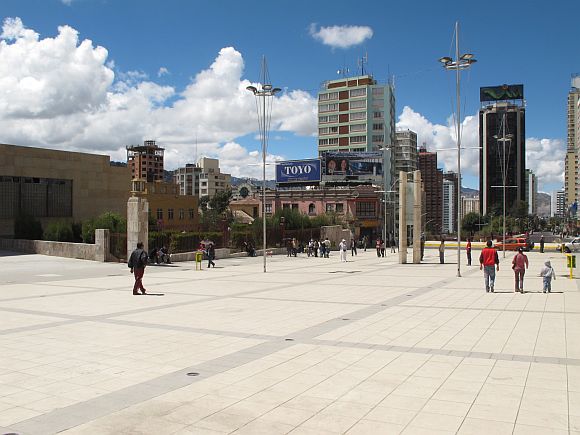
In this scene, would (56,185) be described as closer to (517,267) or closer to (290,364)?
(517,267)

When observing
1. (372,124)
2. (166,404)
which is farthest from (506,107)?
(166,404)

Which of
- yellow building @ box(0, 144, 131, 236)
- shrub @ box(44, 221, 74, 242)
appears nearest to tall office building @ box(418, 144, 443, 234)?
yellow building @ box(0, 144, 131, 236)

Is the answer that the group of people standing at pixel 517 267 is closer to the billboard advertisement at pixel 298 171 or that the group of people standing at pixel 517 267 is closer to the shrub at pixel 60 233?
the shrub at pixel 60 233

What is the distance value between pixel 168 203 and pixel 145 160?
11829cm

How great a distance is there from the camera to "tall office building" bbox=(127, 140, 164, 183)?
17375cm

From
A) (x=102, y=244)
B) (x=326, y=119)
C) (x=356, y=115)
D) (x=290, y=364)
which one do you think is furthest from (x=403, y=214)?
(x=326, y=119)

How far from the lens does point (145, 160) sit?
177625 mm

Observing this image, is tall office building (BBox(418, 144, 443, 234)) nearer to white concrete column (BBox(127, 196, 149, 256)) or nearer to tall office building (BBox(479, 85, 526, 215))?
tall office building (BBox(479, 85, 526, 215))

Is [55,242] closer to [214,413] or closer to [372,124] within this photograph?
[214,413]

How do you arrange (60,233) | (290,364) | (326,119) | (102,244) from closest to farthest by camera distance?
(290,364), (102,244), (60,233), (326,119)

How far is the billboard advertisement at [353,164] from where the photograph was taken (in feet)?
253

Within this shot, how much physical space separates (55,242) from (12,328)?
80.6ft

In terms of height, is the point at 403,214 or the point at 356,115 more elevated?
the point at 356,115

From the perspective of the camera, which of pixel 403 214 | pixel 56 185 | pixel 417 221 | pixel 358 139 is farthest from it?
pixel 358 139
